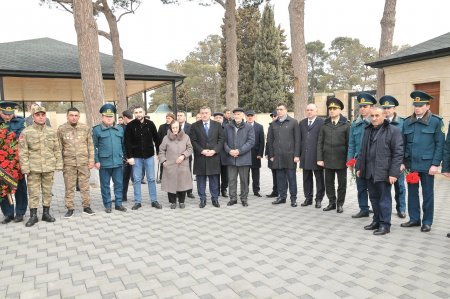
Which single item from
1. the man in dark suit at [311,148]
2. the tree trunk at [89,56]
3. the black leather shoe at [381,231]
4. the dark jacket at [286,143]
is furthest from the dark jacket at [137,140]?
the black leather shoe at [381,231]

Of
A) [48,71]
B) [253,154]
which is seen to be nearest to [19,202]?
[253,154]

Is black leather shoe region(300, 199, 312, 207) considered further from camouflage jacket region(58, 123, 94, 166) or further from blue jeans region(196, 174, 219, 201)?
camouflage jacket region(58, 123, 94, 166)

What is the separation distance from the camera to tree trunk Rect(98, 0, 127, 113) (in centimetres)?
1540

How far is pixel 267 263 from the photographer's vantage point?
13.5ft

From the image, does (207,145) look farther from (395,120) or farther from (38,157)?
(395,120)

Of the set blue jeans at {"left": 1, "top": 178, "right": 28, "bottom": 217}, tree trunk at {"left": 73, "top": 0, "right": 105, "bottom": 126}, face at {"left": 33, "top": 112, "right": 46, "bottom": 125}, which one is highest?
tree trunk at {"left": 73, "top": 0, "right": 105, "bottom": 126}

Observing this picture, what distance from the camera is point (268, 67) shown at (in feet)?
126

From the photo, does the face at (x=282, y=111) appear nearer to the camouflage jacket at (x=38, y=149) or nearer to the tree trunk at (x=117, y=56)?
the camouflage jacket at (x=38, y=149)

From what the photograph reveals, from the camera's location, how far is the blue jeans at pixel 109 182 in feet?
21.7

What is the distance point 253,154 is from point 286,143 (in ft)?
3.93

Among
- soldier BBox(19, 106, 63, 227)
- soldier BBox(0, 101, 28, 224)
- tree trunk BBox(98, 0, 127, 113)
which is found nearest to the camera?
soldier BBox(19, 106, 63, 227)

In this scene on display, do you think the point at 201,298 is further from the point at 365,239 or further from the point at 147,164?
the point at 147,164

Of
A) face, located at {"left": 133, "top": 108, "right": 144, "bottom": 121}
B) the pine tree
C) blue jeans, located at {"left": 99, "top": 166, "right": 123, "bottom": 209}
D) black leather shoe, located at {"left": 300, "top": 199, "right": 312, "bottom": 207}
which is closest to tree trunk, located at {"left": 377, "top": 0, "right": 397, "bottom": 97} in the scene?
black leather shoe, located at {"left": 300, "top": 199, "right": 312, "bottom": 207}

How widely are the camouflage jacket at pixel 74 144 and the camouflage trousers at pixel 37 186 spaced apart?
1.38 ft
